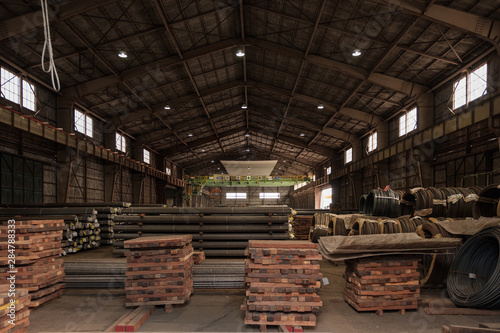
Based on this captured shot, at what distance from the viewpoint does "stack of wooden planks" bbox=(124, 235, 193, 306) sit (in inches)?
265

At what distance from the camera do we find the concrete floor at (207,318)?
5867 millimetres

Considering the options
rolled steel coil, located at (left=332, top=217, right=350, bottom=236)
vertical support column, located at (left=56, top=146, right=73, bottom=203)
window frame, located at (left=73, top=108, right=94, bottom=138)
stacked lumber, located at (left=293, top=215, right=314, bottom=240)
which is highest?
window frame, located at (left=73, top=108, right=94, bottom=138)

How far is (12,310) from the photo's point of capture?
4484mm

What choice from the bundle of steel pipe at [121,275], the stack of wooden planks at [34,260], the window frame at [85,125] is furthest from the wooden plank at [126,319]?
the window frame at [85,125]

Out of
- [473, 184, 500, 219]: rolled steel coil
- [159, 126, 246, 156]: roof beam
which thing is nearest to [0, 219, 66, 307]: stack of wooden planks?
[473, 184, 500, 219]: rolled steel coil

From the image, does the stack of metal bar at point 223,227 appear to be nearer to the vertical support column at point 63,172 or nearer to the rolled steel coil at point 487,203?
the rolled steel coil at point 487,203

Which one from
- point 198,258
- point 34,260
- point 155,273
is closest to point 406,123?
point 198,258

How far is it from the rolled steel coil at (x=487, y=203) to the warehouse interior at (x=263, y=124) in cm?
6

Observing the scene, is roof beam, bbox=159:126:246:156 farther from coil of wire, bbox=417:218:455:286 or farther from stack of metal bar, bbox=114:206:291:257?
coil of wire, bbox=417:218:455:286

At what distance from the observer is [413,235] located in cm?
744

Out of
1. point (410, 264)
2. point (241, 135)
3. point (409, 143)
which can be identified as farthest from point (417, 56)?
point (241, 135)

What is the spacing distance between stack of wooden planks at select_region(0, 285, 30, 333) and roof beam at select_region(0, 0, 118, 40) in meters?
11.4

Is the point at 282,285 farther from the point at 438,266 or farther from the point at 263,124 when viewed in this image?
the point at 263,124

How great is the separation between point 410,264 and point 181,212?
7.23 m
